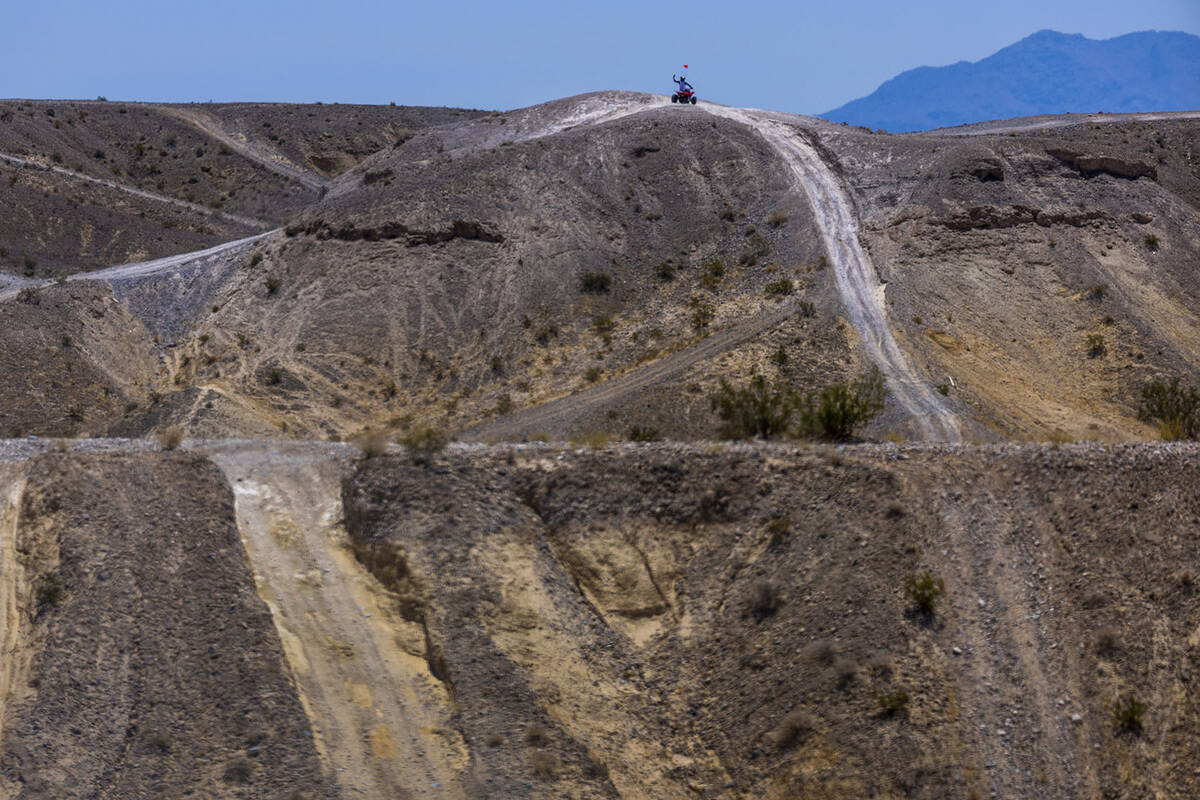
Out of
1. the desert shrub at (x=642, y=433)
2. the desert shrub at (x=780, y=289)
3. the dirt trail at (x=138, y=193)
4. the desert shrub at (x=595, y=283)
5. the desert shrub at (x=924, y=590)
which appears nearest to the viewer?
the desert shrub at (x=924, y=590)

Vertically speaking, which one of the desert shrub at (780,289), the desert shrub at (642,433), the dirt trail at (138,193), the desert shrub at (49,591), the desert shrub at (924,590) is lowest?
the desert shrub at (924,590)

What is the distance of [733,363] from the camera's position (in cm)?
3095

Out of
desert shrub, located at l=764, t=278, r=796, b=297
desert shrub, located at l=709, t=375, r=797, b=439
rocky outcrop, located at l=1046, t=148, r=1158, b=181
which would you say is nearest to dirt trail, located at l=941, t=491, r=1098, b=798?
desert shrub, located at l=709, t=375, r=797, b=439

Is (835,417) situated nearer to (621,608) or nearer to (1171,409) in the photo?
(621,608)

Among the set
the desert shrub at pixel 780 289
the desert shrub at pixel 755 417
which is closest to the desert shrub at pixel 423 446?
the desert shrub at pixel 755 417

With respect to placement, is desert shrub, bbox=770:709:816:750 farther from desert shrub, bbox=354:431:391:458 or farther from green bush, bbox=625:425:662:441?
green bush, bbox=625:425:662:441

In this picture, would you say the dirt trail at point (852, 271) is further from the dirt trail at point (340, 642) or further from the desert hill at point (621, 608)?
the dirt trail at point (340, 642)

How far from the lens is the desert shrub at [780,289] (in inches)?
1371

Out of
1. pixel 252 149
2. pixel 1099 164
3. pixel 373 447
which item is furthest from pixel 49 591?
pixel 252 149

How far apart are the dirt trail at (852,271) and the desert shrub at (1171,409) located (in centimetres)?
454

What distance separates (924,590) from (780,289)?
65.7 feet

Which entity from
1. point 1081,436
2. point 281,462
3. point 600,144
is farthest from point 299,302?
point 1081,436

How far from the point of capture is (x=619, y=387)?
104 feet

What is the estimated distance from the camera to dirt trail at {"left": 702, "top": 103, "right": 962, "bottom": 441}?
2859cm
